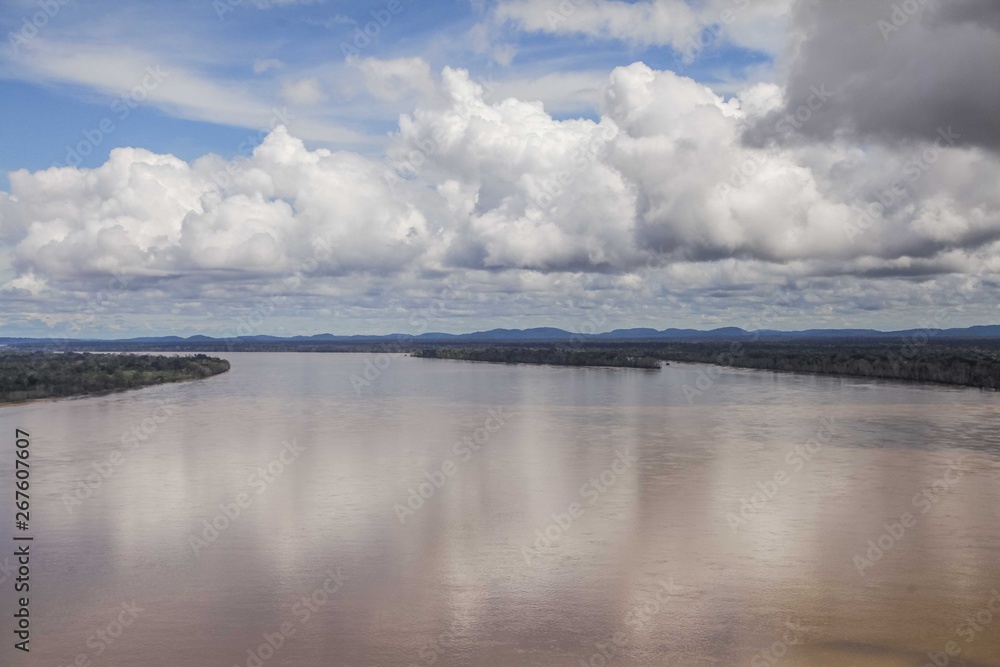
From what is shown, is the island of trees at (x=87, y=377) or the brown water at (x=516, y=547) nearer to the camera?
the brown water at (x=516, y=547)

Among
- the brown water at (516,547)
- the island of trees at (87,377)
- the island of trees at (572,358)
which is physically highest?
the island of trees at (572,358)

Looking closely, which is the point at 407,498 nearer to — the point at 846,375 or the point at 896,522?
the point at 896,522

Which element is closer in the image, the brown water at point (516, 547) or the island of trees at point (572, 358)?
the brown water at point (516, 547)

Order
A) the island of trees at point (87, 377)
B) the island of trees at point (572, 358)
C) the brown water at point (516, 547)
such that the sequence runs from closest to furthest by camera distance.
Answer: the brown water at point (516, 547) → the island of trees at point (87, 377) → the island of trees at point (572, 358)

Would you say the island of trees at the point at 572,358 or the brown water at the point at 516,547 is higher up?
the island of trees at the point at 572,358

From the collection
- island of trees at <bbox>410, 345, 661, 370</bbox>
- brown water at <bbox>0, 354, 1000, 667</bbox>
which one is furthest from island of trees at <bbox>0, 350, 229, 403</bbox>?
island of trees at <bbox>410, 345, 661, 370</bbox>

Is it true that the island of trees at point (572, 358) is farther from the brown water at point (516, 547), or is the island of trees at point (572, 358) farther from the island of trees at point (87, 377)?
the brown water at point (516, 547)

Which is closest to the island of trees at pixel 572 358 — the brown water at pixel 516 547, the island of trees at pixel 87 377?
the island of trees at pixel 87 377

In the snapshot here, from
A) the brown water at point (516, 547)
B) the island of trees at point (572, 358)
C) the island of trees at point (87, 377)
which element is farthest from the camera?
the island of trees at point (572, 358)
